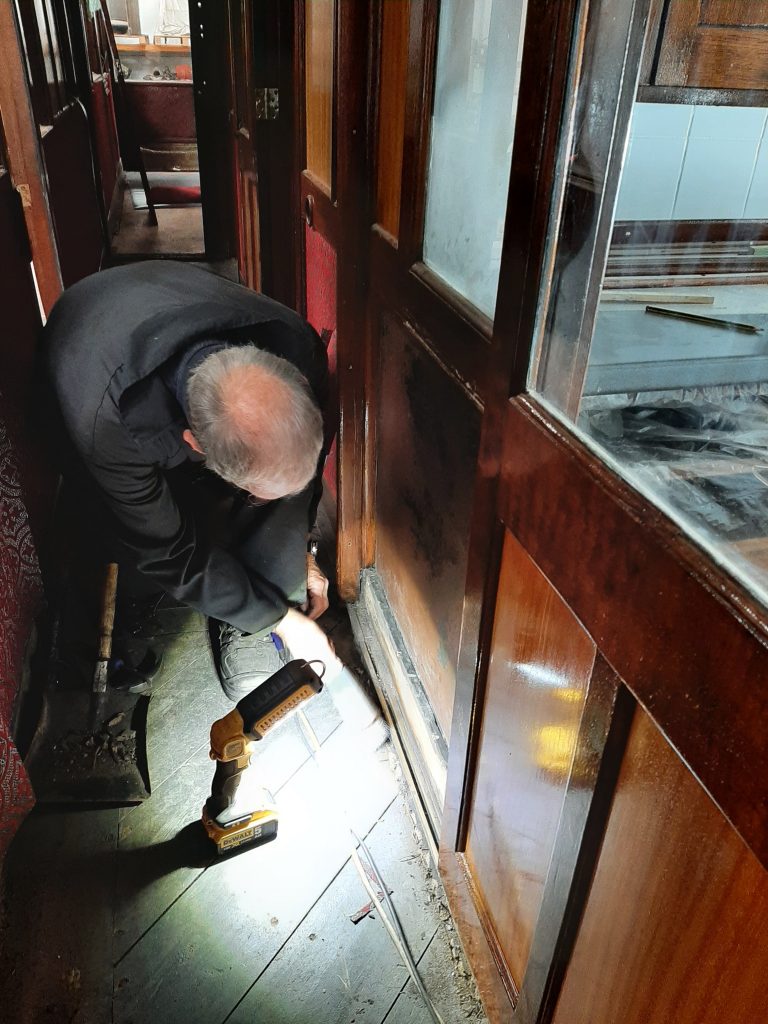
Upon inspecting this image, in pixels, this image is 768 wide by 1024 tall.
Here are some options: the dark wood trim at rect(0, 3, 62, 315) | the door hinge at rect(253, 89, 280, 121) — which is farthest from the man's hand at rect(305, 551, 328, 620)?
the door hinge at rect(253, 89, 280, 121)

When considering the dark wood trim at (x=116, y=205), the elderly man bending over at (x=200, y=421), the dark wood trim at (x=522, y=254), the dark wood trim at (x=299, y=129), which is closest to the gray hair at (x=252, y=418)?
the elderly man bending over at (x=200, y=421)

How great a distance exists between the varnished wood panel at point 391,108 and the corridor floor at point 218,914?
1314mm

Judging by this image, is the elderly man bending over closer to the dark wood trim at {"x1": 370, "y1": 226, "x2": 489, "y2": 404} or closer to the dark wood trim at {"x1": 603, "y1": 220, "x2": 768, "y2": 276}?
the dark wood trim at {"x1": 370, "y1": 226, "x2": 489, "y2": 404}

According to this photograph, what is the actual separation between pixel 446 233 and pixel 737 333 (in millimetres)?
521

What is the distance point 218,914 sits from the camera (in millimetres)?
1476

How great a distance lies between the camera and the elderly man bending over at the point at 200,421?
1.35 metres

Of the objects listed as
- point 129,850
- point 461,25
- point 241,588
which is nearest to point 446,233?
point 461,25

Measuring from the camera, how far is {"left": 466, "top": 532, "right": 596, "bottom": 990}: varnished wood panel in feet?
2.75

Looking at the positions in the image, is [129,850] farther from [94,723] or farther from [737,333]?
[737,333]

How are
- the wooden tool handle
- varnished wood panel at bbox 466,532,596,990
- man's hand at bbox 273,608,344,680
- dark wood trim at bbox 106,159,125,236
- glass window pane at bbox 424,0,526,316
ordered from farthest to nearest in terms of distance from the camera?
dark wood trim at bbox 106,159,125,236 → the wooden tool handle → man's hand at bbox 273,608,344,680 → glass window pane at bbox 424,0,526,316 → varnished wood panel at bbox 466,532,596,990

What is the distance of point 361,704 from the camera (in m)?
1.90

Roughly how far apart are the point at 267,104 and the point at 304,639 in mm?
2259

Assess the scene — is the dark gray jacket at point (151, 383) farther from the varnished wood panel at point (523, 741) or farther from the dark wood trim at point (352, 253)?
the varnished wood panel at point (523, 741)

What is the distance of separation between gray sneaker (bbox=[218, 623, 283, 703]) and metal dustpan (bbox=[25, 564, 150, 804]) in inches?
8.9
